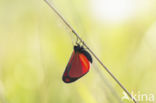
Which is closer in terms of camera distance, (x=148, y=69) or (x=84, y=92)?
(x=84, y=92)

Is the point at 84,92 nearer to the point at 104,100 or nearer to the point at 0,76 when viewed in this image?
the point at 104,100

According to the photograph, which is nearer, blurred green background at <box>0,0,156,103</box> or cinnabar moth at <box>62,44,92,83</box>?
cinnabar moth at <box>62,44,92,83</box>

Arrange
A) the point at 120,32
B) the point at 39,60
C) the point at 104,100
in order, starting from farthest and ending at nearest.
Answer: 1. the point at 120,32
2. the point at 39,60
3. the point at 104,100

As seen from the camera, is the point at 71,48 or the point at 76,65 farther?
the point at 71,48

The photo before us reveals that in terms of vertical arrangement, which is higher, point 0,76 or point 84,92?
point 0,76

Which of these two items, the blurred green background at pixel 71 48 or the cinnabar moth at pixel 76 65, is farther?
the blurred green background at pixel 71 48

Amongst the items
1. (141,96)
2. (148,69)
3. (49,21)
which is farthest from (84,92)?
(49,21)

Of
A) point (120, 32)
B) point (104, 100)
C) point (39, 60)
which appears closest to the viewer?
point (104, 100)

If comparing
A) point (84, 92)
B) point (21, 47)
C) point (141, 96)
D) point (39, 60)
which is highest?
point (21, 47)
